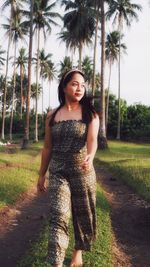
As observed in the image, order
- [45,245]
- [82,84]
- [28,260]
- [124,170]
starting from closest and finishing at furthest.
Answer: [82,84] < [28,260] < [45,245] < [124,170]

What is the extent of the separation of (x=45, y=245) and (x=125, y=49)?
59.4 metres

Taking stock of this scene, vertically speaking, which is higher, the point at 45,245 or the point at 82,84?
the point at 82,84

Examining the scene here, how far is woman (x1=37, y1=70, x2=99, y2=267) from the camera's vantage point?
522 centimetres

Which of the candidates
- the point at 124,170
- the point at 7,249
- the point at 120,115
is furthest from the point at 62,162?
the point at 120,115

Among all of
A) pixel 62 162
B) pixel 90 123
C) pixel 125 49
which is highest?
pixel 125 49

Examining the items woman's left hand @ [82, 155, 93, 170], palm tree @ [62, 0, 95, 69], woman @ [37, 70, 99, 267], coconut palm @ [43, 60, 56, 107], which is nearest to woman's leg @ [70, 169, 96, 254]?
woman @ [37, 70, 99, 267]

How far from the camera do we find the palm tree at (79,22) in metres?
46.4

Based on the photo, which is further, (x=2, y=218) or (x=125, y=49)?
(x=125, y=49)

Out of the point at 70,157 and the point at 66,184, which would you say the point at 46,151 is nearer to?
the point at 70,157

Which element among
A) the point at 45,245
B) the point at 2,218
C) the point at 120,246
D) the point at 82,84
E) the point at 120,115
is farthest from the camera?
the point at 120,115

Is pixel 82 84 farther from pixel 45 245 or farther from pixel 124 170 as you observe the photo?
pixel 124 170

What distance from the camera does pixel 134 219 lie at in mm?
10828

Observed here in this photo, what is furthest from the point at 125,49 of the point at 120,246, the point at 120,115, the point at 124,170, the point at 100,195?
the point at 120,246

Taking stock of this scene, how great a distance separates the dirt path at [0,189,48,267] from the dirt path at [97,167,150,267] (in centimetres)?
156
